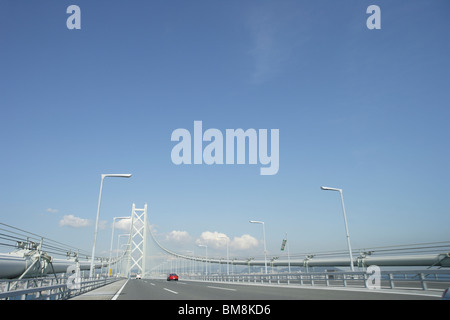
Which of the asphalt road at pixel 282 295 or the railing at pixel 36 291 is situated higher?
the railing at pixel 36 291

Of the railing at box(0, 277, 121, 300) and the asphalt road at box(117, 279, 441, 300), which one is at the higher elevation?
the railing at box(0, 277, 121, 300)

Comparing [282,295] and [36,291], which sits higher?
[36,291]

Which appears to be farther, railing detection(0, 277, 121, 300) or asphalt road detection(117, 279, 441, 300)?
asphalt road detection(117, 279, 441, 300)

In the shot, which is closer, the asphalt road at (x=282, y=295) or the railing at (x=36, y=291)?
the railing at (x=36, y=291)

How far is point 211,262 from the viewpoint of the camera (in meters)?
114

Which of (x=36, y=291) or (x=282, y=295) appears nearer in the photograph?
(x=36, y=291)
